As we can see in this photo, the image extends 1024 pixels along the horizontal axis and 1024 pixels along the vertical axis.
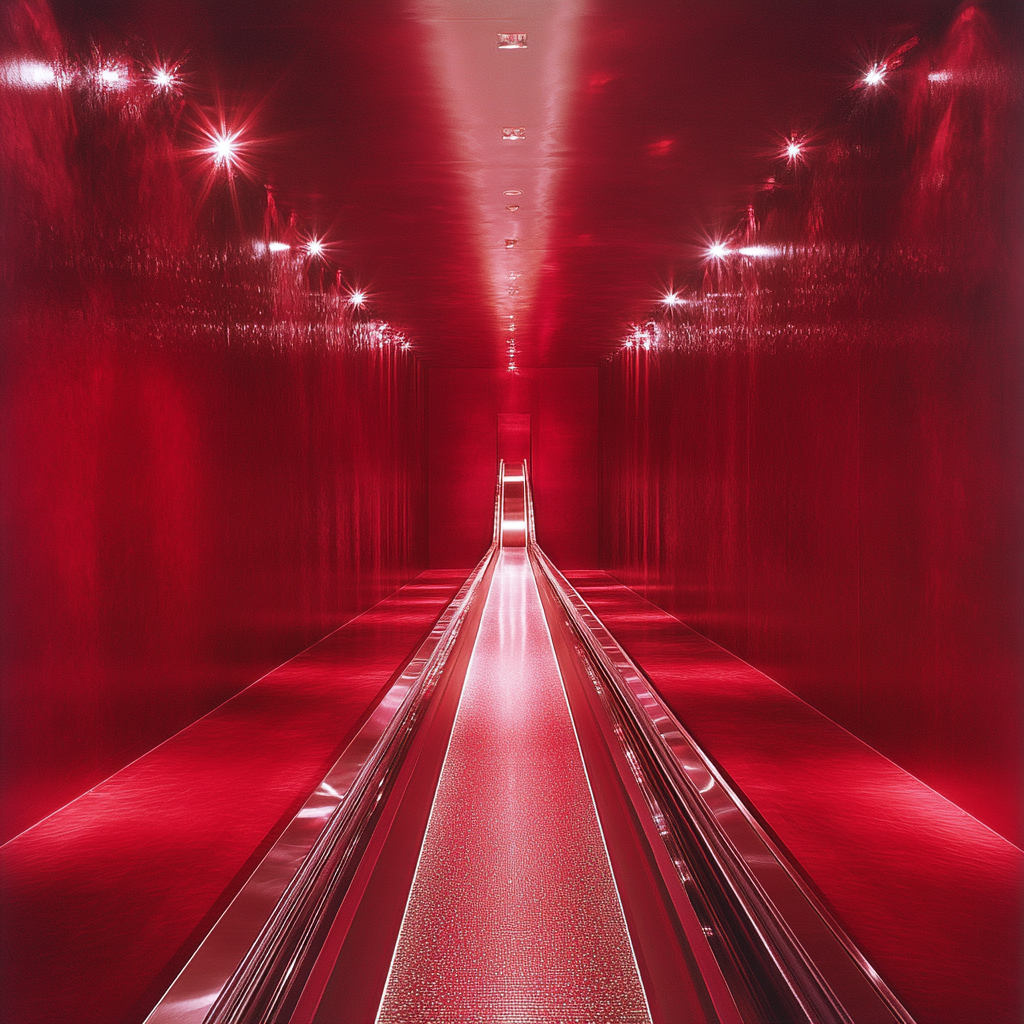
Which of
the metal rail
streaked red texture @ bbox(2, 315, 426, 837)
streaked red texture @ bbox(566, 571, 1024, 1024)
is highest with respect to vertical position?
streaked red texture @ bbox(2, 315, 426, 837)

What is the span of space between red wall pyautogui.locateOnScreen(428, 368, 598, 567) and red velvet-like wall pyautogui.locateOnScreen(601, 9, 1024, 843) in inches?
394

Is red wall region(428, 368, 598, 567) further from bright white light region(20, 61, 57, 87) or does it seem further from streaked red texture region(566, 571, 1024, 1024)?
bright white light region(20, 61, 57, 87)

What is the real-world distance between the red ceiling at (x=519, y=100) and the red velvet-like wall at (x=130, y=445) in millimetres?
→ 628

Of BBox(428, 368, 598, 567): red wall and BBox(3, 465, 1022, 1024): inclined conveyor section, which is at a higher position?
BBox(428, 368, 598, 567): red wall

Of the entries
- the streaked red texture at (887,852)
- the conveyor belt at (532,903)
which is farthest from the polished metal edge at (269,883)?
the streaked red texture at (887,852)

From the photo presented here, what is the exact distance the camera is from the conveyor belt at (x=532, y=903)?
2.03 m

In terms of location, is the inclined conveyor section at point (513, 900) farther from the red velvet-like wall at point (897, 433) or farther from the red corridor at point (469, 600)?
the red velvet-like wall at point (897, 433)

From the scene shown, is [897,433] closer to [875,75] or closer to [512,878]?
[875,75]

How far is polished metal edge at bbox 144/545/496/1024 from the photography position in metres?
1.94

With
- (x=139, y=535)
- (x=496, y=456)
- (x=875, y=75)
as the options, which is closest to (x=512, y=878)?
(x=139, y=535)

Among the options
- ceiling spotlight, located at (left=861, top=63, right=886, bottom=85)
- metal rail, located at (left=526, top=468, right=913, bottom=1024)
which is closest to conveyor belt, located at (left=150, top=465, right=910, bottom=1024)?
metal rail, located at (left=526, top=468, right=913, bottom=1024)

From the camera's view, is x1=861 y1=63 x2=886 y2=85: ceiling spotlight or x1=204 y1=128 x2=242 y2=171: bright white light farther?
x1=204 y1=128 x2=242 y2=171: bright white light

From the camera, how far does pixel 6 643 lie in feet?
11.8

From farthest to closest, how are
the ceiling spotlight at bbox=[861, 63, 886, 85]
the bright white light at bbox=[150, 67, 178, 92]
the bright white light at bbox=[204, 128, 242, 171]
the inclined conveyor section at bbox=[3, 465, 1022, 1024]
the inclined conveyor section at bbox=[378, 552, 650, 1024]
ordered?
the bright white light at bbox=[204, 128, 242, 171] → the bright white light at bbox=[150, 67, 178, 92] → the ceiling spotlight at bbox=[861, 63, 886, 85] → the inclined conveyor section at bbox=[378, 552, 650, 1024] → the inclined conveyor section at bbox=[3, 465, 1022, 1024]
